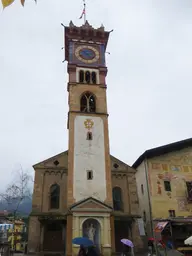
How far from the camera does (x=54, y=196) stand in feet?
90.0

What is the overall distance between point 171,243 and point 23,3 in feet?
73.7

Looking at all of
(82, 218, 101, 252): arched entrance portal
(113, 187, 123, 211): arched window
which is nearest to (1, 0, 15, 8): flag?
(82, 218, 101, 252): arched entrance portal

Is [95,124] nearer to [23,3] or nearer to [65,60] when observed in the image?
[65,60]

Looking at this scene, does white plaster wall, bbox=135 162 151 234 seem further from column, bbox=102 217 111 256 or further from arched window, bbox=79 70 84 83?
arched window, bbox=79 70 84 83

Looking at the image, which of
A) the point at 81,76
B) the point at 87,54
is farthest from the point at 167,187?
the point at 87,54

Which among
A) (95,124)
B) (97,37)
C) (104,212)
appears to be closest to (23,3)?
(104,212)

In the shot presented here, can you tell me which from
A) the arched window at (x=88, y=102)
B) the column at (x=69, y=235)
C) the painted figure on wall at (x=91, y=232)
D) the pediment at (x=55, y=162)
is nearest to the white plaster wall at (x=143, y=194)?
the painted figure on wall at (x=91, y=232)

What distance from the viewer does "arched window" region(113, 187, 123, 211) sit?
27.2 m

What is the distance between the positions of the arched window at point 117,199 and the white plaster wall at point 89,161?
11.7 feet

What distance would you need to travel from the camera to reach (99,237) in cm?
2230

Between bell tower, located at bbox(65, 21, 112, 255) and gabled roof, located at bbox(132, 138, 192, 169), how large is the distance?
4.08 metres

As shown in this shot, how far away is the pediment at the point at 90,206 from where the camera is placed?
22750mm

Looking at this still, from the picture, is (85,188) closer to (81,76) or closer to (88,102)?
(88,102)

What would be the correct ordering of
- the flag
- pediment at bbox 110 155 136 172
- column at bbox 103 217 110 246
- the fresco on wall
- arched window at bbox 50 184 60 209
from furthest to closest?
1. pediment at bbox 110 155 136 172
2. arched window at bbox 50 184 60 209
3. the fresco on wall
4. column at bbox 103 217 110 246
5. the flag
